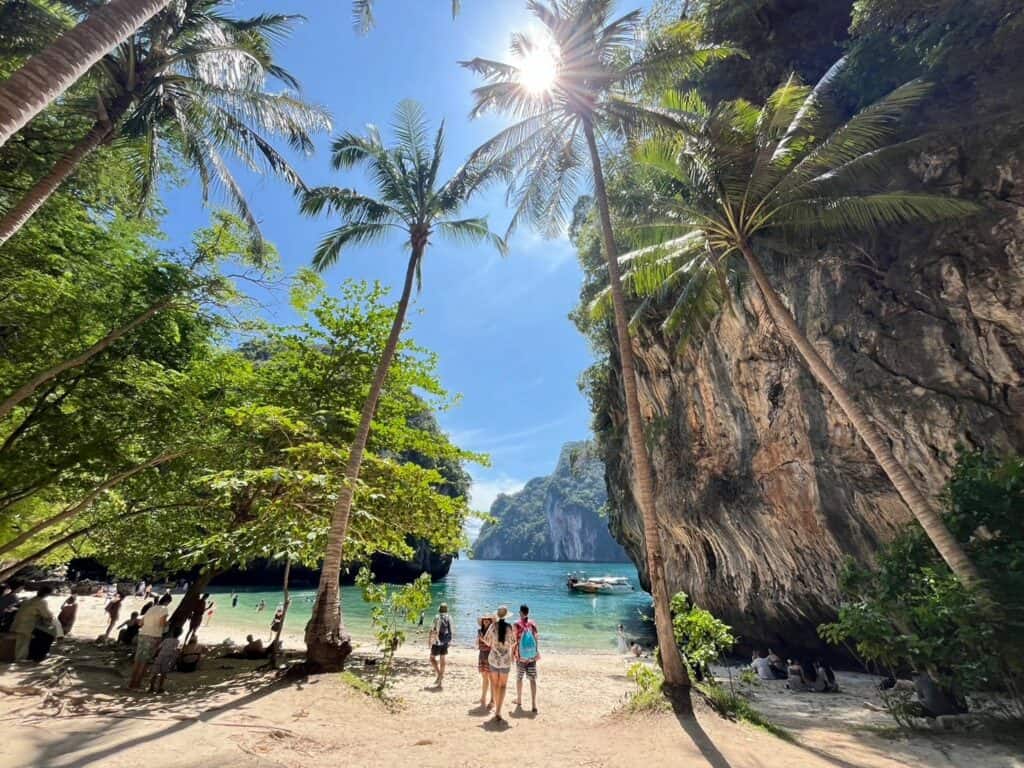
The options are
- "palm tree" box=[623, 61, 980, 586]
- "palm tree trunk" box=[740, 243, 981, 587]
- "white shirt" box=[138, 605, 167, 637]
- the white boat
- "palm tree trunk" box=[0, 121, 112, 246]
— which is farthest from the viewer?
the white boat

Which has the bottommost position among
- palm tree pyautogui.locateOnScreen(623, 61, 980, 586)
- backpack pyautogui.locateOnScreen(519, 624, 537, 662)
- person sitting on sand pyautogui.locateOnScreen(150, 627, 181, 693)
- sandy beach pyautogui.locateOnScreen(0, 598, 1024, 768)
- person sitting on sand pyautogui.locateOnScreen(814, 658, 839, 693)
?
person sitting on sand pyautogui.locateOnScreen(814, 658, 839, 693)

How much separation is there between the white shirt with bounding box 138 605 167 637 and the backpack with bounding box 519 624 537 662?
610cm

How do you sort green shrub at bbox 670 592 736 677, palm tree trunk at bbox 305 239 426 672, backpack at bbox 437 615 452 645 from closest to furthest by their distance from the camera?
green shrub at bbox 670 592 736 677 < palm tree trunk at bbox 305 239 426 672 < backpack at bbox 437 615 452 645

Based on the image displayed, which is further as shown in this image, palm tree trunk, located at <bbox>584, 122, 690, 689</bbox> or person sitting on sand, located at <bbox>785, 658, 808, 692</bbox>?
person sitting on sand, located at <bbox>785, 658, 808, 692</bbox>

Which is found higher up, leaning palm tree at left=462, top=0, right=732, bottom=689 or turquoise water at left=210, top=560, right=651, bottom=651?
leaning palm tree at left=462, top=0, right=732, bottom=689

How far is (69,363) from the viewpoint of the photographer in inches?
296

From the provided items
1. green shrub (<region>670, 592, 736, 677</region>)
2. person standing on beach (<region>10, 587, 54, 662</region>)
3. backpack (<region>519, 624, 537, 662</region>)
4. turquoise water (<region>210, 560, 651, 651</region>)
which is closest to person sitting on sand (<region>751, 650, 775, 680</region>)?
turquoise water (<region>210, 560, 651, 651</region>)

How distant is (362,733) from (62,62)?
7.71m

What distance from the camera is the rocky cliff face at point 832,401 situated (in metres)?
9.23

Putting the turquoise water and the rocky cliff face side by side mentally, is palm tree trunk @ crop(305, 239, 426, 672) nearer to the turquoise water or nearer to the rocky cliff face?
the rocky cliff face

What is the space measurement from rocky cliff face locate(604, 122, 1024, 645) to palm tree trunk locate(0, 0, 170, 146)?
14300 millimetres

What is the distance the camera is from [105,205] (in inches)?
395

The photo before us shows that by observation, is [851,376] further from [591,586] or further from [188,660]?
[591,586]

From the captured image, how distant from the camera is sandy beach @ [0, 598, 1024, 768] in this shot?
15.3 feet
